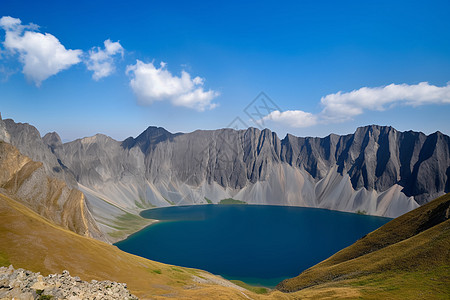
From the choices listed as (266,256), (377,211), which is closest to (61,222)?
(266,256)

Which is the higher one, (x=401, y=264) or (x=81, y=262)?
(x=401, y=264)

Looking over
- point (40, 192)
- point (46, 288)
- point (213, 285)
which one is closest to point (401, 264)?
point (213, 285)

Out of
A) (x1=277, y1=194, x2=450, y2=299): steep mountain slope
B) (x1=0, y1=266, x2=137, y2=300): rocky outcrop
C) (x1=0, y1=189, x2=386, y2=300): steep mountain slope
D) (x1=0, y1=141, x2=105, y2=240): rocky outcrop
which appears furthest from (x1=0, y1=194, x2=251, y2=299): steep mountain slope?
(x1=0, y1=141, x2=105, y2=240): rocky outcrop

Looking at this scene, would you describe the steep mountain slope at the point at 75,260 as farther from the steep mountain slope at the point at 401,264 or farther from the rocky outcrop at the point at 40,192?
the rocky outcrop at the point at 40,192

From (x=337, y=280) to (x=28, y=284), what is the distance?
4614cm

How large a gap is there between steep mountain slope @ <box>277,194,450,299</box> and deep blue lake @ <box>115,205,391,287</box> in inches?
911

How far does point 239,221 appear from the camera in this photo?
157375mm

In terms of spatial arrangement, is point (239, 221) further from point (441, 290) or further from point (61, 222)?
point (441, 290)

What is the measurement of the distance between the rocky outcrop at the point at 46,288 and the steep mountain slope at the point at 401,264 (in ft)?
103

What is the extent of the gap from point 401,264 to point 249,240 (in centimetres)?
7775

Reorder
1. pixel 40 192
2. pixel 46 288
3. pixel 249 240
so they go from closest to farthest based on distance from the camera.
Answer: pixel 46 288, pixel 40 192, pixel 249 240

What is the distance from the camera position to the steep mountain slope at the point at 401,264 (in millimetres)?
34125

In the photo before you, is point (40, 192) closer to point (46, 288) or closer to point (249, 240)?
point (46, 288)

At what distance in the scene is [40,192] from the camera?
3103 inches
